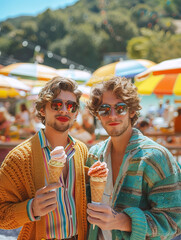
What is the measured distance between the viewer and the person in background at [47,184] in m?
1.77

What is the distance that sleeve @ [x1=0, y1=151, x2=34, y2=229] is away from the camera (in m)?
1.78

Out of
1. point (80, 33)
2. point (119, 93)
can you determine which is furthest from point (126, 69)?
point (80, 33)

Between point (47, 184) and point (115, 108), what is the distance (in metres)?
0.76

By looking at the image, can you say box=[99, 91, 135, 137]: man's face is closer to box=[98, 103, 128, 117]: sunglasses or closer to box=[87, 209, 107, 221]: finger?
box=[98, 103, 128, 117]: sunglasses

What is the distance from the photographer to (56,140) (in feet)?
7.02

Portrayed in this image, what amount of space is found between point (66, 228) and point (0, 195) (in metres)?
0.51

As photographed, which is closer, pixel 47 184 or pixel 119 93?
pixel 47 184

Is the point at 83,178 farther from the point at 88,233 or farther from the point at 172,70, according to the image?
the point at 172,70

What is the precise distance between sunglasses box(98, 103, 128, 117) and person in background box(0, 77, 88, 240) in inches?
8.6

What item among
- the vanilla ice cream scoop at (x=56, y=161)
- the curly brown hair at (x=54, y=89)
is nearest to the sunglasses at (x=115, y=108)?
the curly brown hair at (x=54, y=89)

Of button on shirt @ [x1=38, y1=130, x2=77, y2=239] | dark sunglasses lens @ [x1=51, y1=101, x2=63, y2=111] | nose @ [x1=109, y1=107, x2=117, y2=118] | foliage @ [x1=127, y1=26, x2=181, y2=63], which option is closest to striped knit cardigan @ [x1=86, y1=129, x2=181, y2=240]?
button on shirt @ [x1=38, y1=130, x2=77, y2=239]

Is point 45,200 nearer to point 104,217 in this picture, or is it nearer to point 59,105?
point 104,217

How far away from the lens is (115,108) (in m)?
2.14

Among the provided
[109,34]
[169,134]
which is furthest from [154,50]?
[109,34]
